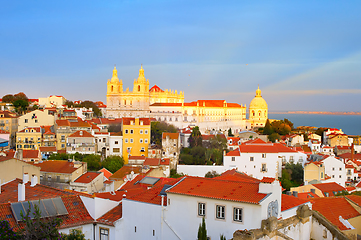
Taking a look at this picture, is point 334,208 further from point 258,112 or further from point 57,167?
point 258,112

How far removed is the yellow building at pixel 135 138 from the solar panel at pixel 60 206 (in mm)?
26813

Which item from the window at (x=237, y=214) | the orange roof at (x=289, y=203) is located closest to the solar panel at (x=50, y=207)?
the window at (x=237, y=214)

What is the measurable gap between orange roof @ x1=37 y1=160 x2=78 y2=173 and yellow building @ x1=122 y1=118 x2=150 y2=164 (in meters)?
9.54

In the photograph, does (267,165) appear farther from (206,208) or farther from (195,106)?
(195,106)

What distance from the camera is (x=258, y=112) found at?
284 ft

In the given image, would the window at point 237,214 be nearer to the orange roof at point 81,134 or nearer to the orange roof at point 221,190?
the orange roof at point 221,190

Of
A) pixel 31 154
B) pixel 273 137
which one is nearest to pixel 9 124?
pixel 31 154

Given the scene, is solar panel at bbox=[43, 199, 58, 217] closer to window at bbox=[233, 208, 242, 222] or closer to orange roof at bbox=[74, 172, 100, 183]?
window at bbox=[233, 208, 242, 222]

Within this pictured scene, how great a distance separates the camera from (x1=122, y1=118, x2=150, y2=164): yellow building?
3909 cm

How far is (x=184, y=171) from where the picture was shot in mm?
35812

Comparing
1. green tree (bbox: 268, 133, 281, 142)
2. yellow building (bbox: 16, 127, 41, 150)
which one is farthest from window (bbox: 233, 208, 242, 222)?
green tree (bbox: 268, 133, 281, 142)

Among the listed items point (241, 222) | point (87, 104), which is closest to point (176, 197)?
point (241, 222)

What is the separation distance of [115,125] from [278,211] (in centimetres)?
4001

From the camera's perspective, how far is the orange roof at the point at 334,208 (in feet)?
44.8
